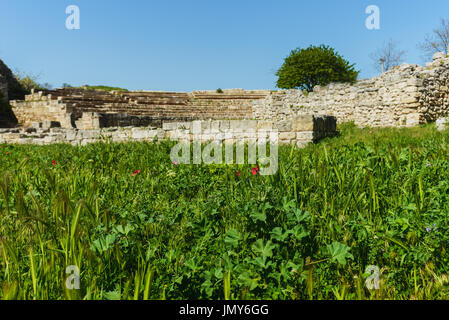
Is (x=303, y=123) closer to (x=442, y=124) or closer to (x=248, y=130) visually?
(x=248, y=130)

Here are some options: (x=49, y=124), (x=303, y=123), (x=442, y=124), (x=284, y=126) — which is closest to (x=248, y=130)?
(x=284, y=126)

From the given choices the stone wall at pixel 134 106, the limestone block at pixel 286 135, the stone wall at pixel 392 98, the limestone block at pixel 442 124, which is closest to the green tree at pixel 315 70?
the stone wall at pixel 134 106

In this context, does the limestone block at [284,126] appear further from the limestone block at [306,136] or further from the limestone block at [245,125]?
the limestone block at [245,125]

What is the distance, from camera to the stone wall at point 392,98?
508 inches

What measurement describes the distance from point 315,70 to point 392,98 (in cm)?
1540

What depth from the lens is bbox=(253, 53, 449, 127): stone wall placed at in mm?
12914

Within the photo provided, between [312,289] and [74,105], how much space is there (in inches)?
985

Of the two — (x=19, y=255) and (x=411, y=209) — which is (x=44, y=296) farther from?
(x=411, y=209)

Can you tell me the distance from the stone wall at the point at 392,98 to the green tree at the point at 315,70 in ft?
33.9

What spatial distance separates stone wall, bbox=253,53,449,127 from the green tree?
10345 mm

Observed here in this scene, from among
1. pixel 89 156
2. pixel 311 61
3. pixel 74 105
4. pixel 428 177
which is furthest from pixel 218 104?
pixel 428 177

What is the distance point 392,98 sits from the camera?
45.4 ft

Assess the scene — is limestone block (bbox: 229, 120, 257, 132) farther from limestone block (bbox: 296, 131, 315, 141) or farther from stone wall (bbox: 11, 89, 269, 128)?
stone wall (bbox: 11, 89, 269, 128)

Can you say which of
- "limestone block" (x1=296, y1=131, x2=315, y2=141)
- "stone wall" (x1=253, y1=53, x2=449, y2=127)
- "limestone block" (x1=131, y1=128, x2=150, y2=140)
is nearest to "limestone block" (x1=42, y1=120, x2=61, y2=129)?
"limestone block" (x1=131, y1=128, x2=150, y2=140)
